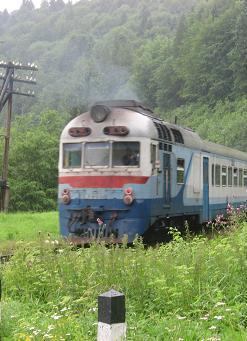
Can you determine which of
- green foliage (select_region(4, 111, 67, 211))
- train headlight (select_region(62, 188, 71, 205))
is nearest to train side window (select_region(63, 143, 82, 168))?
train headlight (select_region(62, 188, 71, 205))

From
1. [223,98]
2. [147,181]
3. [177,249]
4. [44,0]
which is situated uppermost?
[44,0]

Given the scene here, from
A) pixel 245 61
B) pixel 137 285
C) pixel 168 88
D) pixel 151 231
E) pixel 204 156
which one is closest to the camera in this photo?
pixel 137 285

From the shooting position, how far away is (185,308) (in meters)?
5.85

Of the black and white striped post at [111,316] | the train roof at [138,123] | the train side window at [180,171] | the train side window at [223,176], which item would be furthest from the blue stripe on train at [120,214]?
the black and white striped post at [111,316]

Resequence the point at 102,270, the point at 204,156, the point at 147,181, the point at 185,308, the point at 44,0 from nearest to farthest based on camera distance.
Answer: the point at 185,308 → the point at 102,270 → the point at 147,181 → the point at 204,156 → the point at 44,0

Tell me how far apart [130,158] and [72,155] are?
1.35 m

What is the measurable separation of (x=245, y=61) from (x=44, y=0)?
132m

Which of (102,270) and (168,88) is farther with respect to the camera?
(168,88)

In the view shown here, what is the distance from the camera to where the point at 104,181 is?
41.4 feet

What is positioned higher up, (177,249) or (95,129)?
(95,129)

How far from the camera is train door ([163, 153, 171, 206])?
1339cm

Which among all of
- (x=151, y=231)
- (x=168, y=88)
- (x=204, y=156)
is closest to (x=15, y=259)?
(x=151, y=231)

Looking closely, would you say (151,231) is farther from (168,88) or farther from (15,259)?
(168,88)

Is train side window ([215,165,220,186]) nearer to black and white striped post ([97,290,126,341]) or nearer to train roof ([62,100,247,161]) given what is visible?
train roof ([62,100,247,161])
